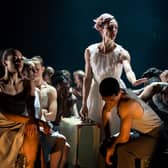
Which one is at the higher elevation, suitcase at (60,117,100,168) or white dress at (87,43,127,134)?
white dress at (87,43,127,134)

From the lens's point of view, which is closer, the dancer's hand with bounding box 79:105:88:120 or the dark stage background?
the dancer's hand with bounding box 79:105:88:120

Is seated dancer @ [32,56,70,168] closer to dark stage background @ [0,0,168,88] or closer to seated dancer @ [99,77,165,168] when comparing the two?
seated dancer @ [99,77,165,168]

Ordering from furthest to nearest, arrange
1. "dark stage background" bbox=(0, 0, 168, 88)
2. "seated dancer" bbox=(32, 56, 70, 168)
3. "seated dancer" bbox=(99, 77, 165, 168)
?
"dark stage background" bbox=(0, 0, 168, 88) → "seated dancer" bbox=(32, 56, 70, 168) → "seated dancer" bbox=(99, 77, 165, 168)

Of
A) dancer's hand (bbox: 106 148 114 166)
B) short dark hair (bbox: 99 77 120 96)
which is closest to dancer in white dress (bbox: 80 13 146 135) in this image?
short dark hair (bbox: 99 77 120 96)

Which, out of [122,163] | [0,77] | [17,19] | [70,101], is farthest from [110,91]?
[17,19]

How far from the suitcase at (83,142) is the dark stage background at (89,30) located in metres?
2.36

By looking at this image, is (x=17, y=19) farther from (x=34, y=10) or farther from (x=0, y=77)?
(x=0, y=77)

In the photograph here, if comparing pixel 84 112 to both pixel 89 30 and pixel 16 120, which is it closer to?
pixel 16 120

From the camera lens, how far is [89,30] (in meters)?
6.70

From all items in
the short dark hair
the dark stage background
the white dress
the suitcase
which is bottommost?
the suitcase

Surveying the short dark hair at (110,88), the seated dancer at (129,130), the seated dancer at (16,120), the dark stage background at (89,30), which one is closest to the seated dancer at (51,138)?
the seated dancer at (16,120)

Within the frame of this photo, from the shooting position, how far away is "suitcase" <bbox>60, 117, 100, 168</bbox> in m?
4.09

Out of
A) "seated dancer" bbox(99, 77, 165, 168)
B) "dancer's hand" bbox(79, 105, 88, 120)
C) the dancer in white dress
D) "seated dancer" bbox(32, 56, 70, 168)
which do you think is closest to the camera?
"seated dancer" bbox(99, 77, 165, 168)

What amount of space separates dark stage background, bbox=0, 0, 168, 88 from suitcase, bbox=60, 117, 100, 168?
2358 millimetres
